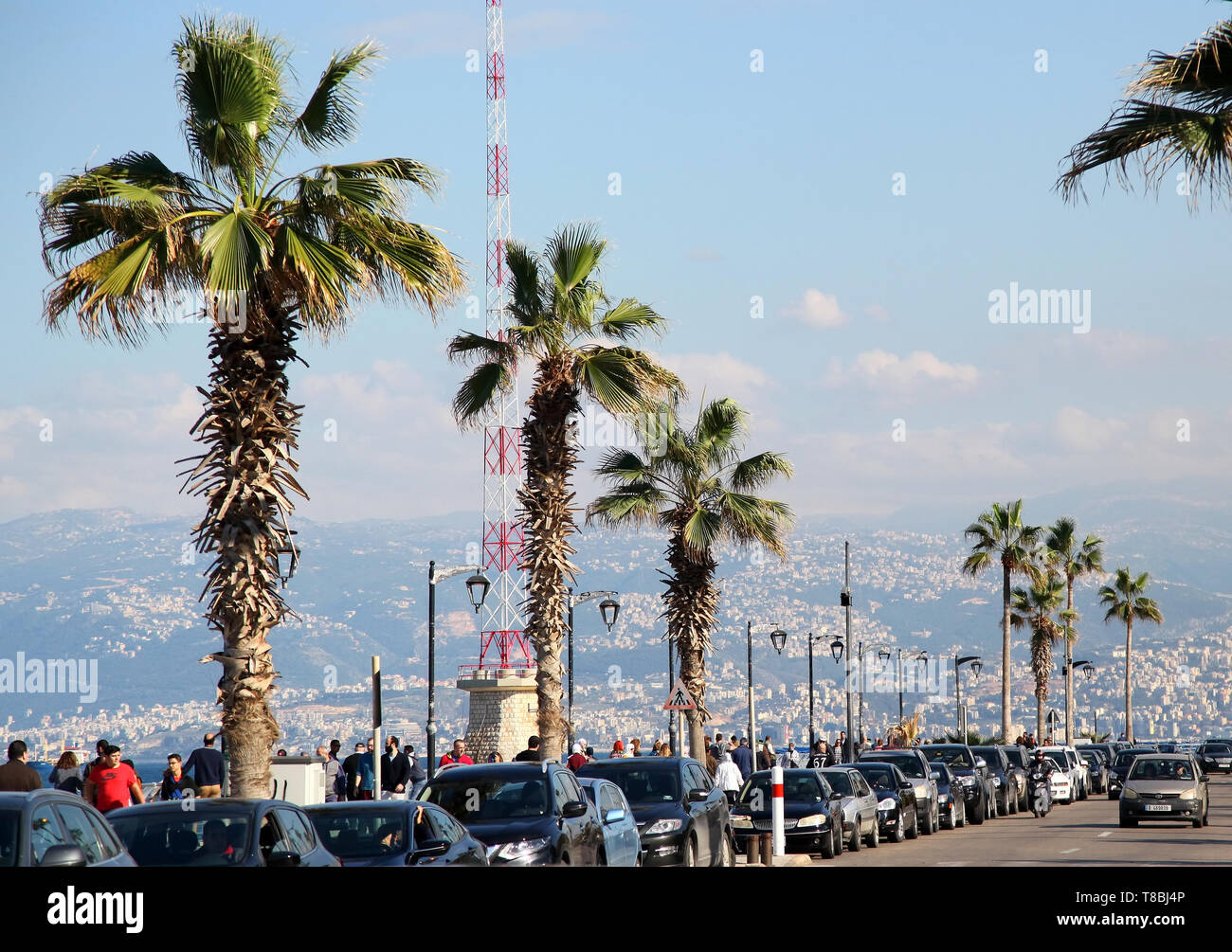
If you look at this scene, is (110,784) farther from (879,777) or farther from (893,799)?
(879,777)

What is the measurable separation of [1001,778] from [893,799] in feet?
39.8

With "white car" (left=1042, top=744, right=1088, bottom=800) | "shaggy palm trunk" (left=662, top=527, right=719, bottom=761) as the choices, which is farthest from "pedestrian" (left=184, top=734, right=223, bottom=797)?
"white car" (left=1042, top=744, right=1088, bottom=800)

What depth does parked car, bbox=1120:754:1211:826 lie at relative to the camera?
3155 cm

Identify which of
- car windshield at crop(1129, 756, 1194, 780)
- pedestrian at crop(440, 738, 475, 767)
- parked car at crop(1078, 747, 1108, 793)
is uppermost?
pedestrian at crop(440, 738, 475, 767)

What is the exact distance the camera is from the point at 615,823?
1716cm

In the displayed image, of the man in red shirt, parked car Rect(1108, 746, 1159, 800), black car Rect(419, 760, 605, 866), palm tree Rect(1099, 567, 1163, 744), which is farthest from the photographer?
palm tree Rect(1099, 567, 1163, 744)

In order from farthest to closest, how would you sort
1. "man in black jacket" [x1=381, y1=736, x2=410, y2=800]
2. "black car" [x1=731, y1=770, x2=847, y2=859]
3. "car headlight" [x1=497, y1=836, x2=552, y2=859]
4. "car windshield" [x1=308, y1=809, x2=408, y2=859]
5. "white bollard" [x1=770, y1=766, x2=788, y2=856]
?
"man in black jacket" [x1=381, y1=736, x2=410, y2=800] → "black car" [x1=731, y1=770, x2=847, y2=859] → "white bollard" [x1=770, y1=766, x2=788, y2=856] → "car headlight" [x1=497, y1=836, x2=552, y2=859] → "car windshield" [x1=308, y1=809, x2=408, y2=859]

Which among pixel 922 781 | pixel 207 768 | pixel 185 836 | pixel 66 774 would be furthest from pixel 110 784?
pixel 922 781

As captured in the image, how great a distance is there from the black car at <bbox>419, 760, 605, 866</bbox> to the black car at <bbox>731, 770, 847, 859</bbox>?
8615 millimetres

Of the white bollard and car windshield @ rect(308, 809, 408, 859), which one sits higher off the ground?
car windshield @ rect(308, 809, 408, 859)

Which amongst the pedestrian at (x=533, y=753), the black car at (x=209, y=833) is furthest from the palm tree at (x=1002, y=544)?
the black car at (x=209, y=833)

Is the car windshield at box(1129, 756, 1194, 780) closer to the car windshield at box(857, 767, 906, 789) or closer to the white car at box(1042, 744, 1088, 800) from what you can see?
the car windshield at box(857, 767, 906, 789)
